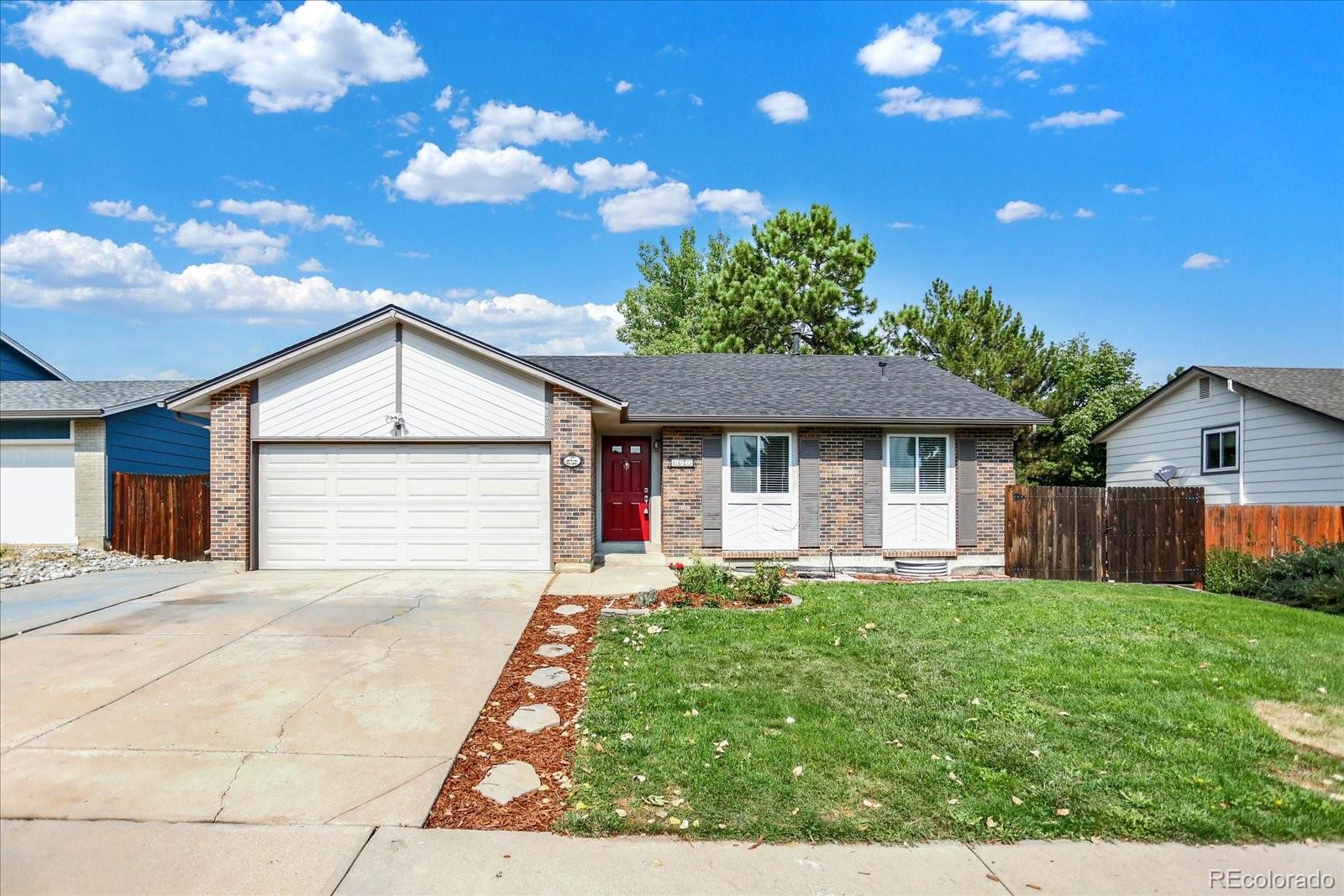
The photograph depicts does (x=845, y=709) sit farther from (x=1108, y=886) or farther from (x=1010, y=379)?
(x=1010, y=379)

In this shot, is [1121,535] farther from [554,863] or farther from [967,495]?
[554,863]

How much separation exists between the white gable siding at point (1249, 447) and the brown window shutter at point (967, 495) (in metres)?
5.38

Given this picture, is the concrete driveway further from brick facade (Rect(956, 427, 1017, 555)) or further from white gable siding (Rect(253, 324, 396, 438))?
brick facade (Rect(956, 427, 1017, 555))

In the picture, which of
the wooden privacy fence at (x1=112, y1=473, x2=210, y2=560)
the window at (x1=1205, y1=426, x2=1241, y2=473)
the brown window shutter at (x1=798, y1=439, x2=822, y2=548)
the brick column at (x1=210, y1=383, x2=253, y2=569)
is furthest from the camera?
the window at (x1=1205, y1=426, x2=1241, y2=473)

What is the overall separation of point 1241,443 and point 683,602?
12840 mm

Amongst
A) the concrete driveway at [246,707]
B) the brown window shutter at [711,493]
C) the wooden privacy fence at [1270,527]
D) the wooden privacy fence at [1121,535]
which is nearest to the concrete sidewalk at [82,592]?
the concrete driveway at [246,707]

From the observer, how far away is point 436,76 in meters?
13.4

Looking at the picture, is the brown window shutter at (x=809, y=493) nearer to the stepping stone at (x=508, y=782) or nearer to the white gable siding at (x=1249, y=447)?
the white gable siding at (x=1249, y=447)

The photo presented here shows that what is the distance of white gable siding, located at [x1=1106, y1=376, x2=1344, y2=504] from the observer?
42.0ft

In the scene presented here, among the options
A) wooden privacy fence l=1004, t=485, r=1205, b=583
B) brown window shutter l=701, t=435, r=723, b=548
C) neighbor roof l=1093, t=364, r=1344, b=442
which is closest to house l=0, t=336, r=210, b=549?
brown window shutter l=701, t=435, r=723, b=548

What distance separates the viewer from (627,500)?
14.2m

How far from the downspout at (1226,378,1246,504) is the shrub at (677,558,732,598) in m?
11.8

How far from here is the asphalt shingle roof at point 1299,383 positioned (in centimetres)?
A: 1298

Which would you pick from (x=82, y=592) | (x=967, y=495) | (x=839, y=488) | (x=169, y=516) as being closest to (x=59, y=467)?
(x=169, y=516)
